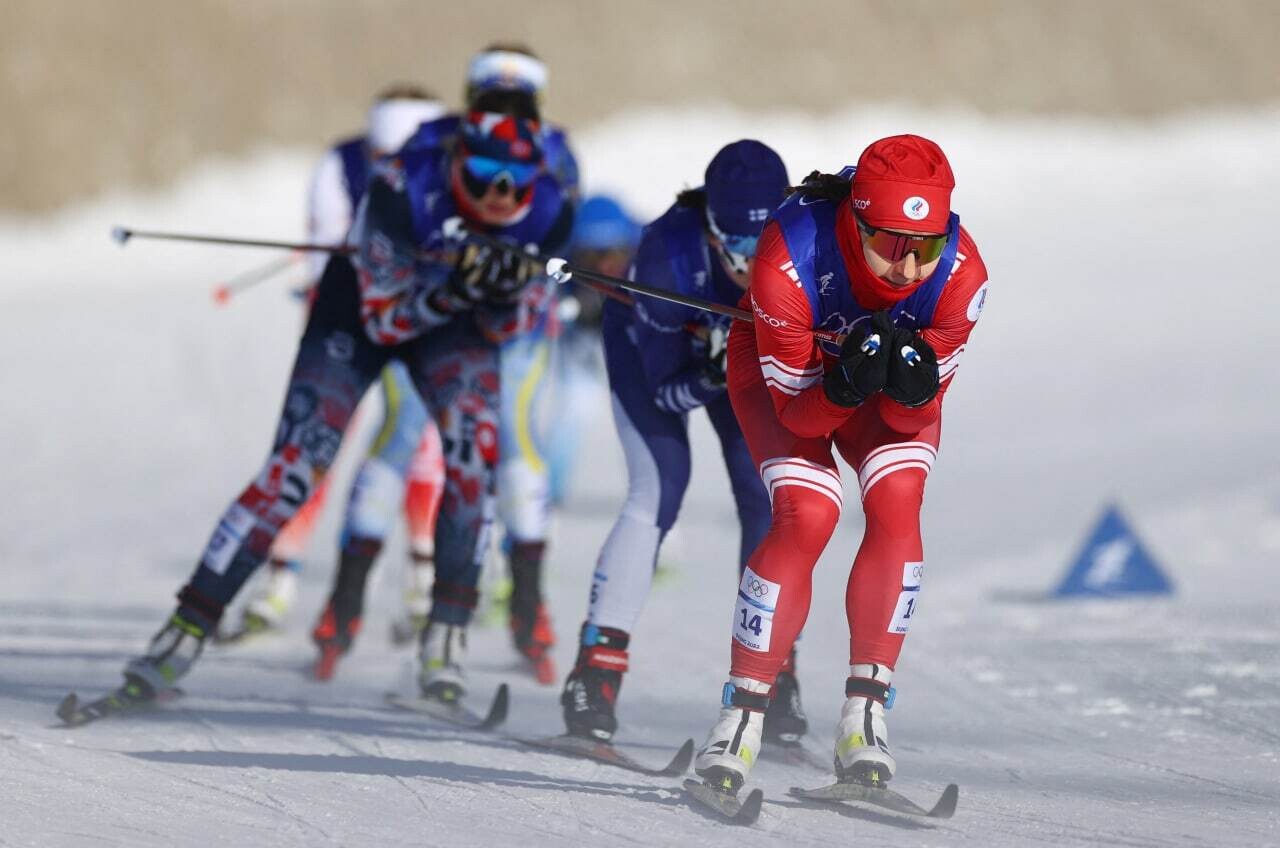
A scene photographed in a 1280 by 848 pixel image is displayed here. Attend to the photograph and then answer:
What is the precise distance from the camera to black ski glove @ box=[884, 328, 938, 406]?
477 centimetres

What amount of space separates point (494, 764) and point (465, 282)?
1764 millimetres

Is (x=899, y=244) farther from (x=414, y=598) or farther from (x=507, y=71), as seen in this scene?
(x=414, y=598)

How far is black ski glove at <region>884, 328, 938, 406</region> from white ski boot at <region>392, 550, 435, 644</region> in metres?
4.09

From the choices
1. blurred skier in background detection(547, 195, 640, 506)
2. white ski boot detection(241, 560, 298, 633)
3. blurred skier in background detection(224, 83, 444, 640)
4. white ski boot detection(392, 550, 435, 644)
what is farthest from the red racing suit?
blurred skier in background detection(547, 195, 640, 506)

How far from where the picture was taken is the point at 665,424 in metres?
6.16

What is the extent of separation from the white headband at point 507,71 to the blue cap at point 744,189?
2.18 meters

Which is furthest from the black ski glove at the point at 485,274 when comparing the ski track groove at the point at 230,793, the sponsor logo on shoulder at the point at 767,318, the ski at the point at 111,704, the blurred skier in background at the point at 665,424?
the ski track groove at the point at 230,793

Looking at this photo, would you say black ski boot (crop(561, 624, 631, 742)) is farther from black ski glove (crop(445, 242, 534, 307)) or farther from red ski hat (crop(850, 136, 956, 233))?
red ski hat (crop(850, 136, 956, 233))

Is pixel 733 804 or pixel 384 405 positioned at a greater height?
pixel 384 405

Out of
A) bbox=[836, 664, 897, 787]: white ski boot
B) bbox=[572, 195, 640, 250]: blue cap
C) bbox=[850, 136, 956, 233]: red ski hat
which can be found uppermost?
bbox=[572, 195, 640, 250]: blue cap

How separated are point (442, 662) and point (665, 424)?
1363mm

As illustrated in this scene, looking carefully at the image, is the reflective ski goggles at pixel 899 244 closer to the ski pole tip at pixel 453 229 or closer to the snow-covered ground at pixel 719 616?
the snow-covered ground at pixel 719 616

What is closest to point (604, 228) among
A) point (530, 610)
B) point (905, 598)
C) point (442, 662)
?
point (530, 610)

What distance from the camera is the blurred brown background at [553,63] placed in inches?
1781
